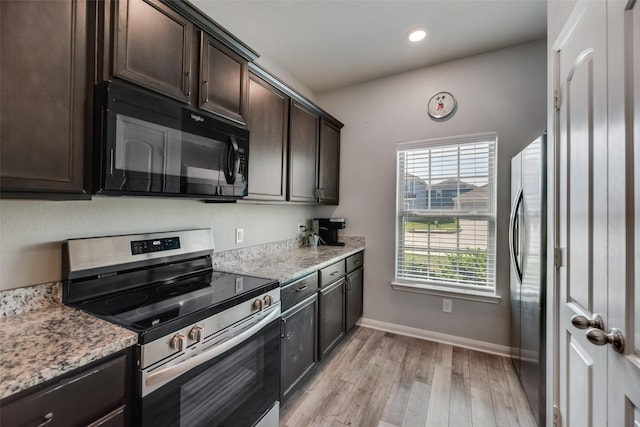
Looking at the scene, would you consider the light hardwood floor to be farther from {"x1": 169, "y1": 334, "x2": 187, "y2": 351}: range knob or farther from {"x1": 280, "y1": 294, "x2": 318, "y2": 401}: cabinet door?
{"x1": 169, "y1": 334, "x2": 187, "y2": 351}: range knob

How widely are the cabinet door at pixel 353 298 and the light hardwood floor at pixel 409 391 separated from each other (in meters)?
0.25

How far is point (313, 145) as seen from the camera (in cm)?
268

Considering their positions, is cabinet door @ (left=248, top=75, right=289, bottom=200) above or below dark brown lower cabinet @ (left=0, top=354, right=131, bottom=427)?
above

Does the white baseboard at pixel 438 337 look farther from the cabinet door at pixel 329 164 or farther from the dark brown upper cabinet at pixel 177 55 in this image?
the dark brown upper cabinet at pixel 177 55

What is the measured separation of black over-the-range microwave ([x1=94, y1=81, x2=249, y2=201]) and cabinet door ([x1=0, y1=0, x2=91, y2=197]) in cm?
7

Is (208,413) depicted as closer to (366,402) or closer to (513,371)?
A: (366,402)

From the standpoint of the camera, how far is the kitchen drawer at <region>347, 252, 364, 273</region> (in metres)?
2.71

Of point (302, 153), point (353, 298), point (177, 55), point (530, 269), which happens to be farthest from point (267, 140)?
point (530, 269)

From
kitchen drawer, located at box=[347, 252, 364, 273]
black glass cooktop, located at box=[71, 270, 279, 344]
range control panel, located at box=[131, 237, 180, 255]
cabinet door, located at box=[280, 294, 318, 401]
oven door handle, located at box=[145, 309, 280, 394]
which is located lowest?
cabinet door, located at box=[280, 294, 318, 401]

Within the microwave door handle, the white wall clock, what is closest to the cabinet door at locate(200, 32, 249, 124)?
the microwave door handle

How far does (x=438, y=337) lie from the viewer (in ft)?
9.02

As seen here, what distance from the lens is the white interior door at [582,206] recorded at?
955mm

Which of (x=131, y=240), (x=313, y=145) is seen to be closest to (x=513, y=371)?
(x=313, y=145)

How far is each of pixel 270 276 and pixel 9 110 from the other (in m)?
1.28
